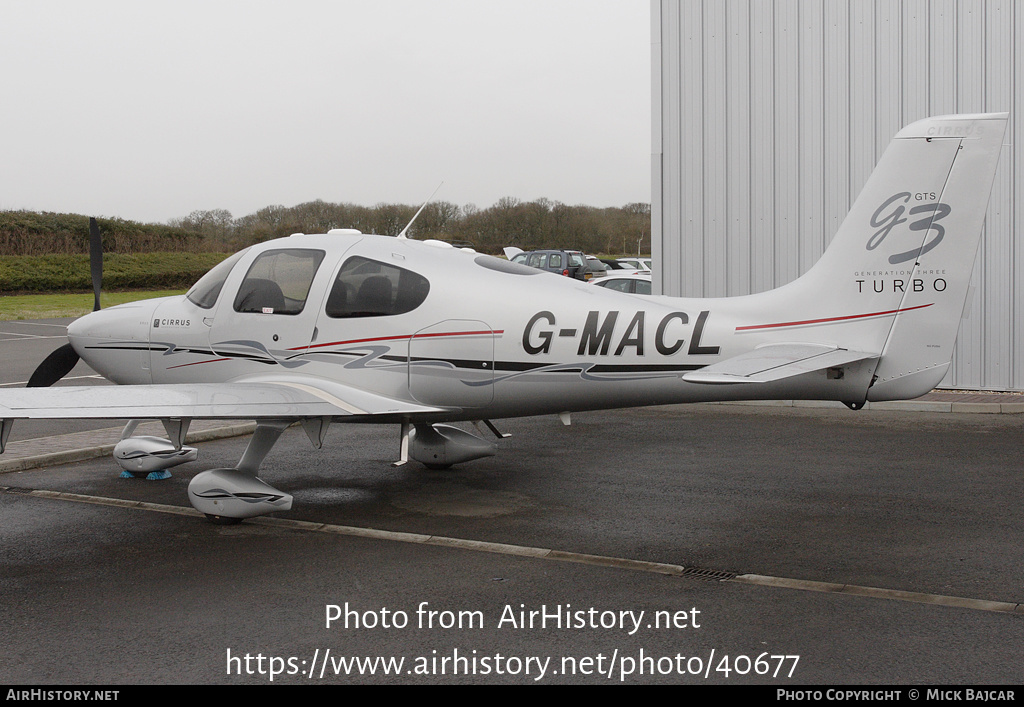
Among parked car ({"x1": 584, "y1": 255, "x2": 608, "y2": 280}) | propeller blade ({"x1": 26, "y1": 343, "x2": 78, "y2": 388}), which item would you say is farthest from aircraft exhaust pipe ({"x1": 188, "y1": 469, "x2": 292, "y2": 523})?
parked car ({"x1": 584, "y1": 255, "x2": 608, "y2": 280})

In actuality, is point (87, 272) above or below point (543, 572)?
above

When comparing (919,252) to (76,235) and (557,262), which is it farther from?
(76,235)

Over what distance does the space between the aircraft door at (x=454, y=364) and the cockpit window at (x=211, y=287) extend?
6.38 feet

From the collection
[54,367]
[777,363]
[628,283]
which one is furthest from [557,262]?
[777,363]

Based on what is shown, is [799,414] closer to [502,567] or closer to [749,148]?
[749,148]

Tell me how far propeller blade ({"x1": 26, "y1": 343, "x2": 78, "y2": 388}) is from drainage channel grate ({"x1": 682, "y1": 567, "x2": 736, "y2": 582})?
6.11m

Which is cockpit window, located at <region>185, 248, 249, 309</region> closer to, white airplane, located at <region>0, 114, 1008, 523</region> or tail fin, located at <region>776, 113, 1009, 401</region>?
white airplane, located at <region>0, 114, 1008, 523</region>

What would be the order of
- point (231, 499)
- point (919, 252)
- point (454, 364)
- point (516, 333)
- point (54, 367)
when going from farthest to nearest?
point (54, 367)
point (454, 364)
point (516, 333)
point (231, 499)
point (919, 252)

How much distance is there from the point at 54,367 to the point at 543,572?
5.63 meters

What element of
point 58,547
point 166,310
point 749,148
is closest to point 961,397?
point 749,148

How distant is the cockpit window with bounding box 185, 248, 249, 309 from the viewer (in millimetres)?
8484

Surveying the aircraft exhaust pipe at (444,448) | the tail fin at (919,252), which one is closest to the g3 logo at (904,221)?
the tail fin at (919,252)

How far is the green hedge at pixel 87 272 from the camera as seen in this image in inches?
1821

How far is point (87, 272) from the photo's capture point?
48.8 meters
